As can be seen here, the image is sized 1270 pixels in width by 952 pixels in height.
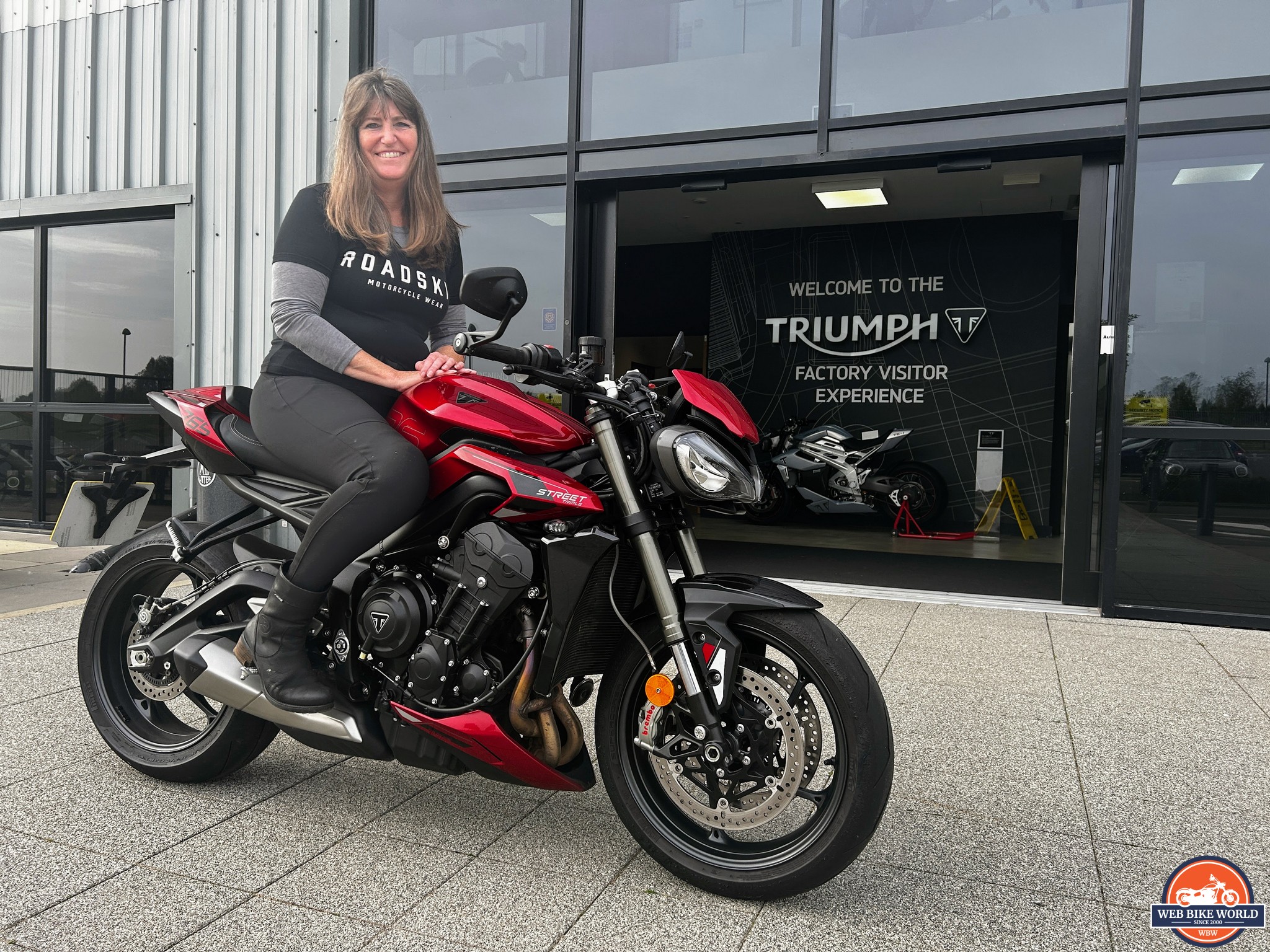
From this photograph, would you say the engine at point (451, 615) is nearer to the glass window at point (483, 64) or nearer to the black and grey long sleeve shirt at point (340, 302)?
the black and grey long sleeve shirt at point (340, 302)

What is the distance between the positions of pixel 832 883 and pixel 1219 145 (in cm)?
483

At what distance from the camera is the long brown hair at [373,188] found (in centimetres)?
237

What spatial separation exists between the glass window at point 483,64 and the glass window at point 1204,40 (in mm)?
3515

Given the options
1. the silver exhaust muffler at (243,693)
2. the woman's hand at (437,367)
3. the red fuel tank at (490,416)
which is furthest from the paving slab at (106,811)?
the woman's hand at (437,367)

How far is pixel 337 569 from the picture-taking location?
2207 millimetres

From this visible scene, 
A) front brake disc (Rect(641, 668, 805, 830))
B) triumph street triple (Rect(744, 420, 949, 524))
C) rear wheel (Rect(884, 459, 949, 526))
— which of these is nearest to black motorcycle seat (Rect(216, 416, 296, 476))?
front brake disc (Rect(641, 668, 805, 830))

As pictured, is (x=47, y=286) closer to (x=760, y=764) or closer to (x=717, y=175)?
(x=717, y=175)

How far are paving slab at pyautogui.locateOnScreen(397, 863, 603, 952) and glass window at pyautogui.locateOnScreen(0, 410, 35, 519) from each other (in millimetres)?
7729

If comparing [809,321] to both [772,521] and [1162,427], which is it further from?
[1162,427]

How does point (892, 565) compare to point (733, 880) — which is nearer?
point (733, 880)

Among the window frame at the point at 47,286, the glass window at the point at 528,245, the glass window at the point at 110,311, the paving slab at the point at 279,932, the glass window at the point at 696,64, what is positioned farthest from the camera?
the glass window at the point at 110,311

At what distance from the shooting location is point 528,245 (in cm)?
629

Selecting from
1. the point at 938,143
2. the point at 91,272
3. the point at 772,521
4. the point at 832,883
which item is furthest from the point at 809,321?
the point at 832,883

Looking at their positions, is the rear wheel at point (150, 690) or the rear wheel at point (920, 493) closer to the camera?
the rear wheel at point (150, 690)
